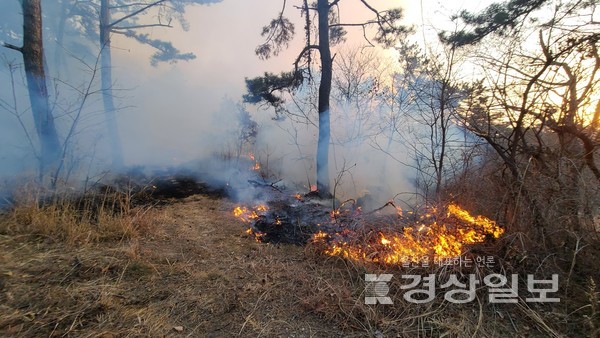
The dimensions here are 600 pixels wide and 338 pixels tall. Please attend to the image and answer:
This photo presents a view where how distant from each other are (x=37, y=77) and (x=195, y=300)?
233 inches

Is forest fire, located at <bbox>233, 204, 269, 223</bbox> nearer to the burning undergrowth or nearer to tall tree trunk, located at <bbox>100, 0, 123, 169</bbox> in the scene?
the burning undergrowth

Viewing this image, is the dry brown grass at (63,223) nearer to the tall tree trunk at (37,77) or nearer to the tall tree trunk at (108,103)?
the tall tree trunk at (37,77)

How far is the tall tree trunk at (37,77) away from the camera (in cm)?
520

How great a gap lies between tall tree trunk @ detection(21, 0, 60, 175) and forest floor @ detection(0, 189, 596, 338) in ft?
8.62

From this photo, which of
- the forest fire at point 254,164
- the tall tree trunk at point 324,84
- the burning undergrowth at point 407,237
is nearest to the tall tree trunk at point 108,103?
the forest fire at point 254,164

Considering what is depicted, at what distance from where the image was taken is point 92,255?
3309 mm

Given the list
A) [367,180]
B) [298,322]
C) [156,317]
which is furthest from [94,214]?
[367,180]

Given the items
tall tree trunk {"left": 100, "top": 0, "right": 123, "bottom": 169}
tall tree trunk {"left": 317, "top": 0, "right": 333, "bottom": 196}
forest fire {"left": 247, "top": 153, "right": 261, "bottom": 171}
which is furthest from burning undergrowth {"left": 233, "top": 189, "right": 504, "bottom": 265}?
tall tree trunk {"left": 100, "top": 0, "right": 123, "bottom": 169}

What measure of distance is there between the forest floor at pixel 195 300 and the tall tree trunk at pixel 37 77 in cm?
263

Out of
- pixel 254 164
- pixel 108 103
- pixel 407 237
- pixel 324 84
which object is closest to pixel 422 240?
pixel 407 237

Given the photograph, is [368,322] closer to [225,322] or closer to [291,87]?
[225,322]

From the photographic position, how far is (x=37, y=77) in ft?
17.4

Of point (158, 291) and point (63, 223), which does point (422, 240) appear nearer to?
point (158, 291)

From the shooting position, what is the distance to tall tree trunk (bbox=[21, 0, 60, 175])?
520cm
